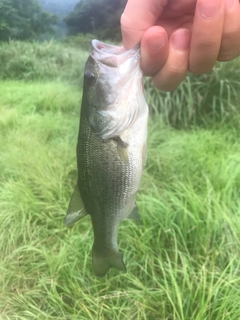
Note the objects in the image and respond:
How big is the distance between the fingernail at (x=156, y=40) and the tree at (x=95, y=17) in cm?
83

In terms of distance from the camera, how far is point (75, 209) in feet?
2.01

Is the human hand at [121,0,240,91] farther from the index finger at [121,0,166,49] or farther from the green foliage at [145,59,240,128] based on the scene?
the green foliage at [145,59,240,128]

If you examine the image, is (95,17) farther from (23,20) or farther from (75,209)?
(75,209)

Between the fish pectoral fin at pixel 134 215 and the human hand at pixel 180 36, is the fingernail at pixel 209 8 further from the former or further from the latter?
the fish pectoral fin at pixel 134 215

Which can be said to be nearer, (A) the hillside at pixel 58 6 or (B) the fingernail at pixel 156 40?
(B) the fingernail at pixel 156 40

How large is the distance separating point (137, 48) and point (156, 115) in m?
1.67

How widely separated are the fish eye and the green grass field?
27.3 inches

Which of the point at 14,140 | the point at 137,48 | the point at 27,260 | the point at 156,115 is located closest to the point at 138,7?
the point at 137,48

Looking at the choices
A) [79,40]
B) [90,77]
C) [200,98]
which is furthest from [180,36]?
[200,98]

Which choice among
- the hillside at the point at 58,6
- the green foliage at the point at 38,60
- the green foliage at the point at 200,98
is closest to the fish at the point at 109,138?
the hillside at the point at 58,6

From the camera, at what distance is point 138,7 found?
1.81 feet

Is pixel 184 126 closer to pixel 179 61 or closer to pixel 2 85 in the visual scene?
pixel 2 85

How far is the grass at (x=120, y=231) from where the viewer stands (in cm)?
116

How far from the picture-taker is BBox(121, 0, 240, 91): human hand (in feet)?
1.72
